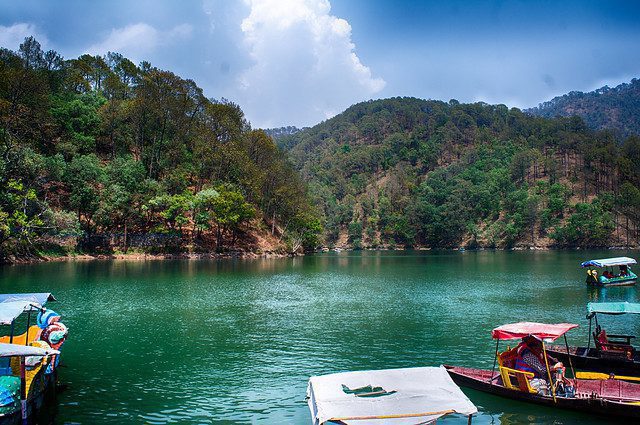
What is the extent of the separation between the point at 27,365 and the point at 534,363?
54.6ft

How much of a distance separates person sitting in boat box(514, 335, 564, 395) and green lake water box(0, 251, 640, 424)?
3.21ft

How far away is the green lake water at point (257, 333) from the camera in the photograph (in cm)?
1620

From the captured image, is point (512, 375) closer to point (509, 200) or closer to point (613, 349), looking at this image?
point (613, 349)

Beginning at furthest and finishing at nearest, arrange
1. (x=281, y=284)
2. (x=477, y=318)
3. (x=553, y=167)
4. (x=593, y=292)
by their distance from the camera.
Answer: (x=553, y=167) → (x=281, y=284) → (x=593, y=292) → (x=477, y=318)

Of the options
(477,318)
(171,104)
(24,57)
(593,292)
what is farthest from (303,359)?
(24,57)

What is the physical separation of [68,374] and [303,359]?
9785 millimetres

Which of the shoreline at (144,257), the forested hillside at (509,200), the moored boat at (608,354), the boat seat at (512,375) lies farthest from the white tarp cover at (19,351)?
the forested hillside at (509,200)

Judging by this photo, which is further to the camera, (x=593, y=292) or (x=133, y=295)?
(x=593, y=292)

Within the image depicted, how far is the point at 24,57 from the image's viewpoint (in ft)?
289

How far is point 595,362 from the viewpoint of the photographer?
19.7m

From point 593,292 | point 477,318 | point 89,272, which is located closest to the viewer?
point 477,318

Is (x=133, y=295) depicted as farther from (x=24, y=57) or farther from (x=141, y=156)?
(x=24, y=57)

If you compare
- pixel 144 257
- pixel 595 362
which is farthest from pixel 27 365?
pixel 144 257

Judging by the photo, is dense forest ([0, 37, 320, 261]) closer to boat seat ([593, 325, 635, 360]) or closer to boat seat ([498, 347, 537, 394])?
boat seat ([498, 347, 537, 394])
